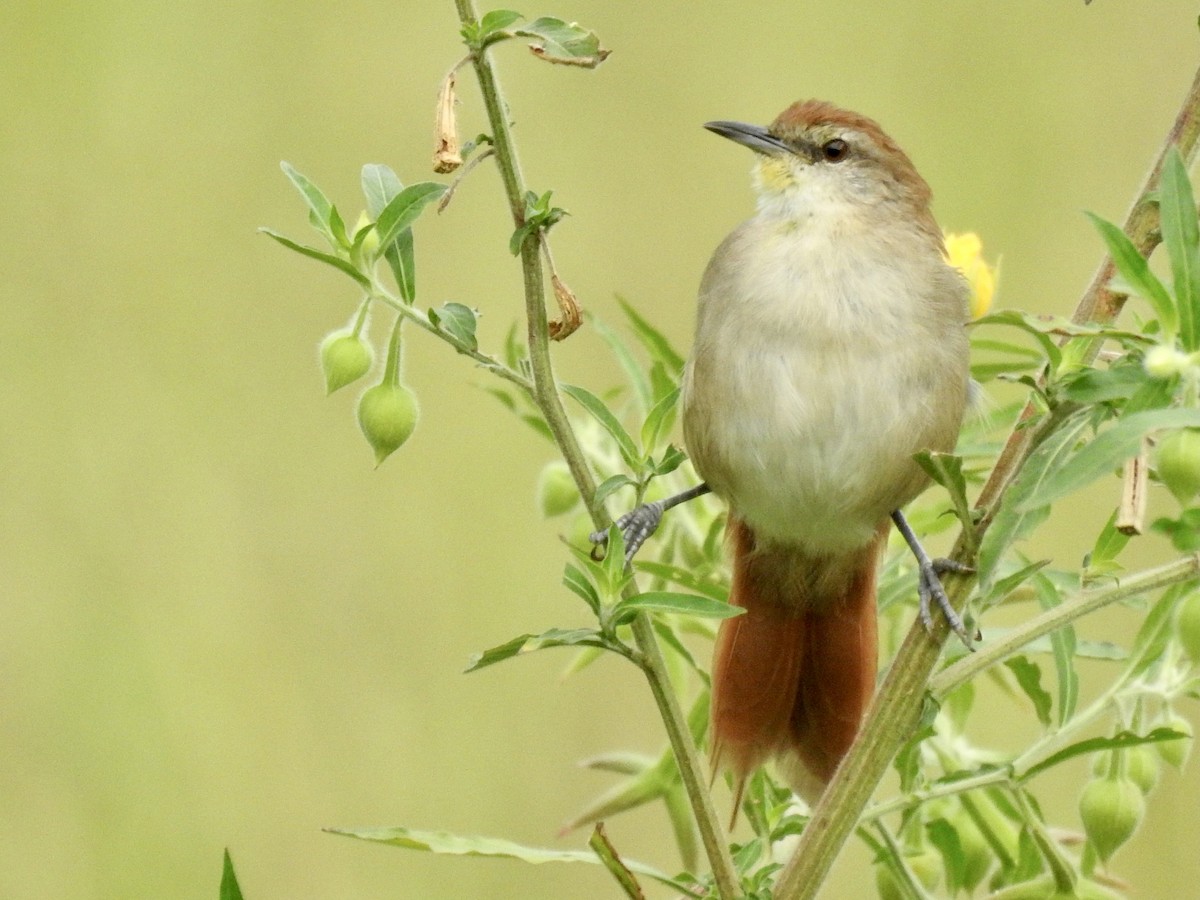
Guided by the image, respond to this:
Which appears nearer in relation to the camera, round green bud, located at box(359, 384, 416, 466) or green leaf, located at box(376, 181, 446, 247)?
green leaf, located at box(376, 181, 446, 247)

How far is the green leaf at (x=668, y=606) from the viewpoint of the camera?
167 cm

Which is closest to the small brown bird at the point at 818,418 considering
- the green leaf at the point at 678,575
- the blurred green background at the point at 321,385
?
the green leaf at the point at 678,575

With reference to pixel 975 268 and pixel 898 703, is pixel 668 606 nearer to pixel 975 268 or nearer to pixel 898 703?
pixel 898 703

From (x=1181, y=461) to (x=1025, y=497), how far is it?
0.60 ft

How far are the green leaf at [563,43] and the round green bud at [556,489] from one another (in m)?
0.77

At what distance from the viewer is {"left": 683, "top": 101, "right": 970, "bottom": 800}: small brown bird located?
2557 mm

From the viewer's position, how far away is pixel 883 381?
2602 mm

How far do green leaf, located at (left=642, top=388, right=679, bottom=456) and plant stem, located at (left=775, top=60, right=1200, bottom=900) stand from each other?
375mm

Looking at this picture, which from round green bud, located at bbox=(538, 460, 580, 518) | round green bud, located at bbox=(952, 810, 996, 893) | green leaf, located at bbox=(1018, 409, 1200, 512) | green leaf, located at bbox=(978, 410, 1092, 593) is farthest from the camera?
round green bud, located at bbox=(538, 460, 580, 518)

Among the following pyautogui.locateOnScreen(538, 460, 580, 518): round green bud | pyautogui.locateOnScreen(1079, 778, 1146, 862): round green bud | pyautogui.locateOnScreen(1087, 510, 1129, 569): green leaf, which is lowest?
pyautogui.locateOnScreen(1079, 778, 1146, 862): round green bud

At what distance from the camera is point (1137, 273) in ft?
5.23

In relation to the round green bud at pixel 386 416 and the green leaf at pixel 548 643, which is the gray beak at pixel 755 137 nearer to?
the round green bud at pixel 386 416

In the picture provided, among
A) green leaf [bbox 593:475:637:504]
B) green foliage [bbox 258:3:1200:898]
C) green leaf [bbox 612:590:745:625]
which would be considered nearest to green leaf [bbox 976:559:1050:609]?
green foliage [bbox 258:3:1200:898]

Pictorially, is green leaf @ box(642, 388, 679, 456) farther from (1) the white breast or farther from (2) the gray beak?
(2) the gray beak
